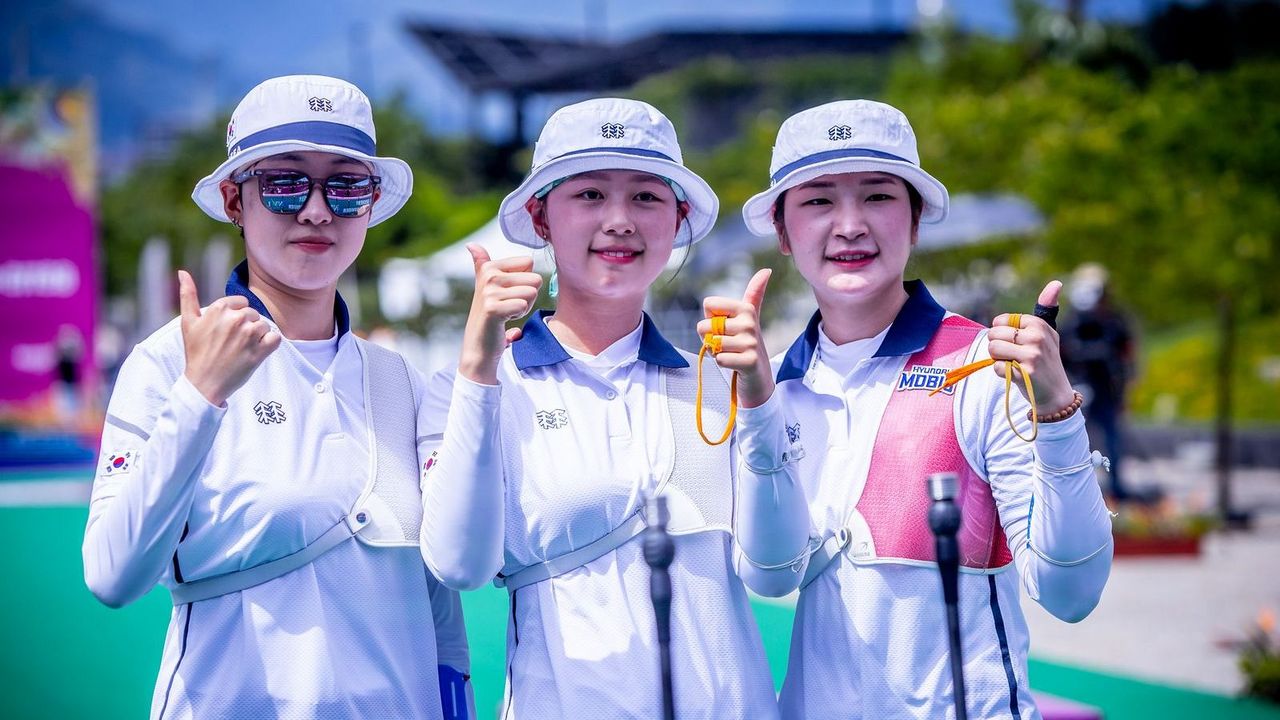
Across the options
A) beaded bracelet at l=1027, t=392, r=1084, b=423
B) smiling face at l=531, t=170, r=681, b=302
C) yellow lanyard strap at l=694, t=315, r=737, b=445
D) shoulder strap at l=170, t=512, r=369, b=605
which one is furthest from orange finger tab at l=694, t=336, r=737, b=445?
shoulder strap at l=170, t=512, r=369, b=605

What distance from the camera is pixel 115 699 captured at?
19.7ft

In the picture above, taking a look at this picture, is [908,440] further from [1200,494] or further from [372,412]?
[1200,494]

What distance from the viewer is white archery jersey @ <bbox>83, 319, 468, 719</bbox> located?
251 centimetres

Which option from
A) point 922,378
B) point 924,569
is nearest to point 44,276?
point 922,378

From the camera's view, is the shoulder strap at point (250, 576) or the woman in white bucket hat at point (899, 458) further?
the shoulder strap at point (250, 576)

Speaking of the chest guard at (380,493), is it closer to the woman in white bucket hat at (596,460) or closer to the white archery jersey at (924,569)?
the woman in white bucket hat at (596,460)

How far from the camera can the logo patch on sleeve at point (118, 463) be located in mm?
2465

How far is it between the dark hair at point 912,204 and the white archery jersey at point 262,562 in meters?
1.13

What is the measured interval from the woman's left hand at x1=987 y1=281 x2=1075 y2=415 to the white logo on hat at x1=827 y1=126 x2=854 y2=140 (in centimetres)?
60

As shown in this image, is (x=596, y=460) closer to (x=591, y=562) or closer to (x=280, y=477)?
(x=591, y=562)

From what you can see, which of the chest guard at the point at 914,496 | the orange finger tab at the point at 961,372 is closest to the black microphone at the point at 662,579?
the chest guard at the point at 914,496

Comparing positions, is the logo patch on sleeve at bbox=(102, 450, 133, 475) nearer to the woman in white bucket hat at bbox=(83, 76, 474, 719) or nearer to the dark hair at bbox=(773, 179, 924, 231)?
the woman in white bucket hat at bbox=(83, 76, 474, 719)

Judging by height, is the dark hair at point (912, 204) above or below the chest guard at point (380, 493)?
above

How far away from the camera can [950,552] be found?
7.19 ft
